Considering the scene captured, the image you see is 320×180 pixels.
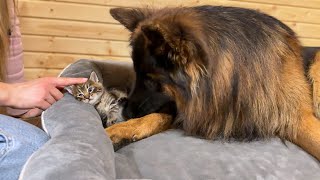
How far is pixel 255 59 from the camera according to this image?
1.74 meters

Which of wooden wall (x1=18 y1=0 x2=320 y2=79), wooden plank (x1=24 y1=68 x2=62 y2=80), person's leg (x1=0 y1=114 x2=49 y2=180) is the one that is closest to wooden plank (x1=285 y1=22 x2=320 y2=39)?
wooden wall (x1=18 y1=0 x2=320 y2=79)

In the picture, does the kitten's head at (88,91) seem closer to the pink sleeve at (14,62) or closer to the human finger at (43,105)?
the human finger at (43,105)

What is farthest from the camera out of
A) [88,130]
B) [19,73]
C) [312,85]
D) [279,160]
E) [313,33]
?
[313,33]

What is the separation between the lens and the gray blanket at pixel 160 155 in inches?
46.0

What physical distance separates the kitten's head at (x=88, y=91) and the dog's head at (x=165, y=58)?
0.54ft

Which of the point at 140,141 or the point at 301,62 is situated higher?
the point at 301,62

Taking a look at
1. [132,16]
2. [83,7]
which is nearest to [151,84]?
[132,16]

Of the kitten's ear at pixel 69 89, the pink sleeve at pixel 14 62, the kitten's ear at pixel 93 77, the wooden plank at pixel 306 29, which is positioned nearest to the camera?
the kitten's ear at pixel 69 89

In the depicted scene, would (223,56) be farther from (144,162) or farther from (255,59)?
(144,162)

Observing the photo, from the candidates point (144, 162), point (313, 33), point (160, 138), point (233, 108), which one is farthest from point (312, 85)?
point (313, 33)

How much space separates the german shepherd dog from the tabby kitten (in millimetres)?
107

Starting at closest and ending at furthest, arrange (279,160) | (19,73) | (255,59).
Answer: (279,160), (255,59), (19,73)

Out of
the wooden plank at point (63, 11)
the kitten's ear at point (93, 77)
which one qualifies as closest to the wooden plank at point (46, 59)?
the wooden plank at point (63, 11)

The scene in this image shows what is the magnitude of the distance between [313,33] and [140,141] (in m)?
2.89
